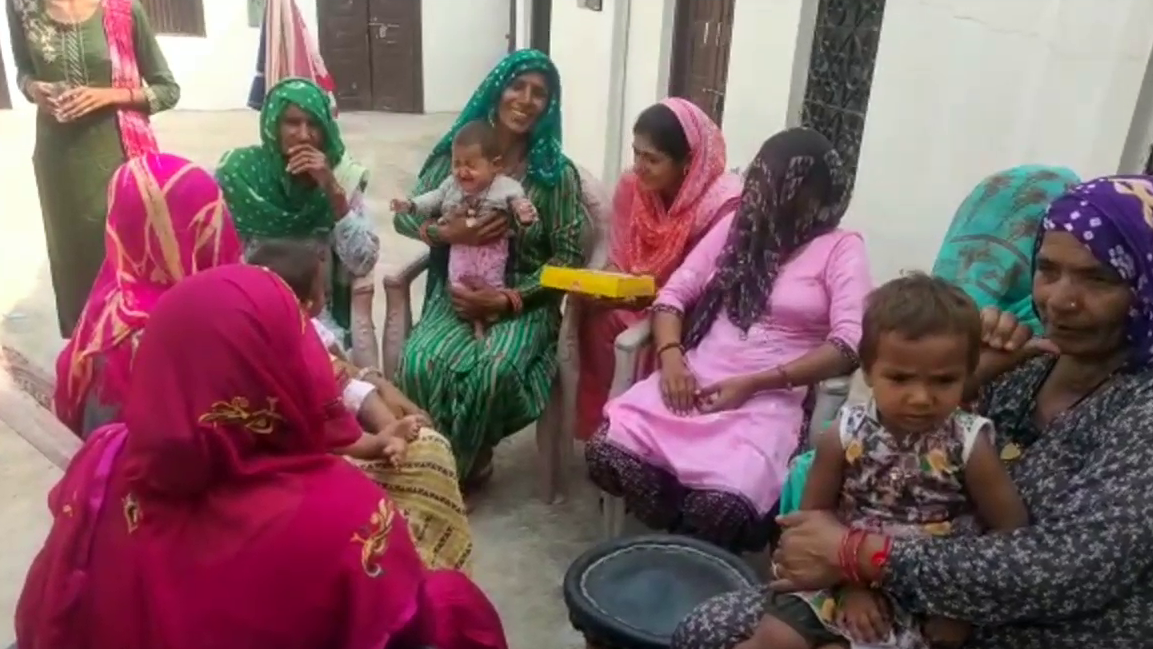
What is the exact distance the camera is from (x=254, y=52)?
36.0ft

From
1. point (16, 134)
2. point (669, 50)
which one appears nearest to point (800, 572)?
point (669, 50)

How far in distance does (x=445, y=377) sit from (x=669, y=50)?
3923 millimetres

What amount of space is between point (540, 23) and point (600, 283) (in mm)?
6828

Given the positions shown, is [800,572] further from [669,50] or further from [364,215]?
[669,50]

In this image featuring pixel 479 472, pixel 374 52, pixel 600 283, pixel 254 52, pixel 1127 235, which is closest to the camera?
pixel 1127 235

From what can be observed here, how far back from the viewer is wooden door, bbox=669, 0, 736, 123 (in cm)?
576

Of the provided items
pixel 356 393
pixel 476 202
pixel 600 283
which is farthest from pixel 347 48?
pixel 356 393

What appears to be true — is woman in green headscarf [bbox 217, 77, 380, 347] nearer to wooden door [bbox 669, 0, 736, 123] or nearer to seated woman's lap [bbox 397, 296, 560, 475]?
seated woman's lap [bbox 397, 296, 560, 475]

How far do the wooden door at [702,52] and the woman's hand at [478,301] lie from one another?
10.2 feet

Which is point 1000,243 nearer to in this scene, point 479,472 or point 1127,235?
point 1127,235

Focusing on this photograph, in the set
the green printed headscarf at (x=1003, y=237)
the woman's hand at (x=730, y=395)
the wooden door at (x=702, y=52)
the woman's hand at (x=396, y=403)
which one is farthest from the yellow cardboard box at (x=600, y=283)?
the wooden door at (x=702, y=52)

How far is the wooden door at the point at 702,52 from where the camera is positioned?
5.76 m

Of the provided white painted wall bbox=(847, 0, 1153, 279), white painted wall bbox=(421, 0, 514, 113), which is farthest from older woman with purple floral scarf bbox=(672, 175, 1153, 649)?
white painted wall bbox=(421, 0, 514, 113)

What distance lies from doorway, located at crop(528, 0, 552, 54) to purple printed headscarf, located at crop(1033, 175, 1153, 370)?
784 cm
